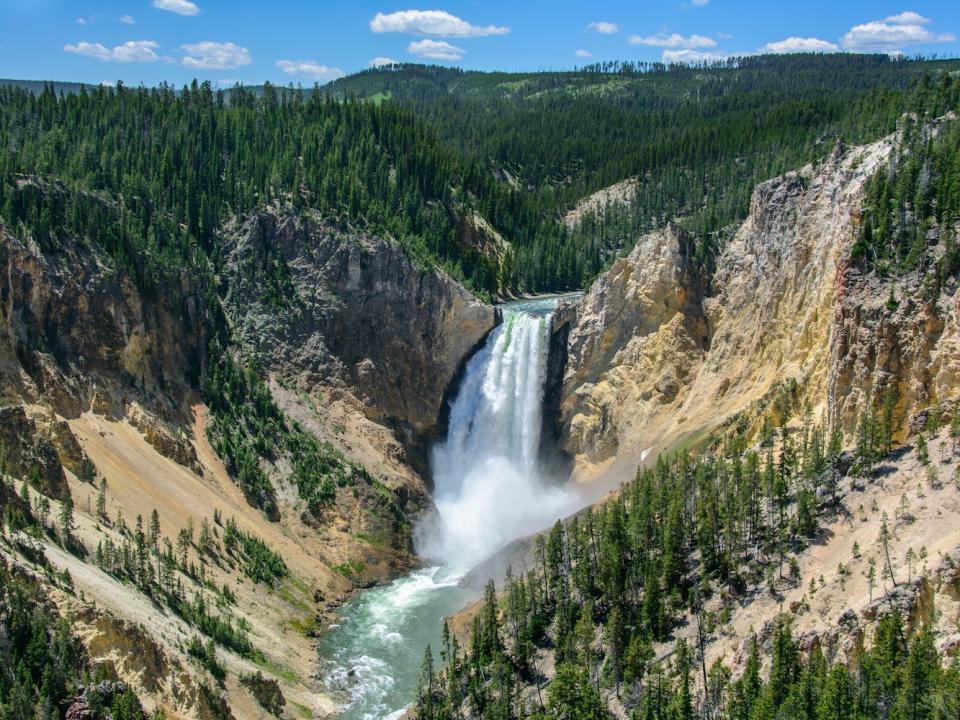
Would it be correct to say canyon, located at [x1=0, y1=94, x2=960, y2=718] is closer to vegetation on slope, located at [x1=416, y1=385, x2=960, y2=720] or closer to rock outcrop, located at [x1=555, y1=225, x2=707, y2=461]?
rock outcrop, located at [x1=555, y1=225, x2=707, y2=461]

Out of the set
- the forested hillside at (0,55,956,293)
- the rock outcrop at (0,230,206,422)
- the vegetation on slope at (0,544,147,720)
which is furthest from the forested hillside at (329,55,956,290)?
the vegetation on slope at (0,544,147,720)

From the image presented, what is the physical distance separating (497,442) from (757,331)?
95.5ft

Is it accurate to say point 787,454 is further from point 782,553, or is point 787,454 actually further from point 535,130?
point 535,130

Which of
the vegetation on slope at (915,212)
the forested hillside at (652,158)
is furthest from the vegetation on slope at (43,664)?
the forested hillside at (652,158)

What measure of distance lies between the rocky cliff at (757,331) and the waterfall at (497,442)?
4.08 metres

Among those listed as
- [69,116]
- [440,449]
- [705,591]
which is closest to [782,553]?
[705,591]

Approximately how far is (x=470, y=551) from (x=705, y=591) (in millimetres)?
33348

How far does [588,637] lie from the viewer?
58.2 m

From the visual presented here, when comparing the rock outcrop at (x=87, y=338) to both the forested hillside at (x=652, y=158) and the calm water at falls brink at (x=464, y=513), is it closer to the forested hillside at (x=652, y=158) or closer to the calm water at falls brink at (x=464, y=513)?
the calm water at falls brink at (x=464, y=513)

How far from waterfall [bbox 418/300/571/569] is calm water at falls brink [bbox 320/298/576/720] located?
0.10 metres

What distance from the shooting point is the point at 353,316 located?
98812 mm

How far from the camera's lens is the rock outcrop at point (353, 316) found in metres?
96.5

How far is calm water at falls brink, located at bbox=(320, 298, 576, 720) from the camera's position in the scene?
217 feet

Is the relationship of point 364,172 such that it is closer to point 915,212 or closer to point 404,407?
point 404,407
